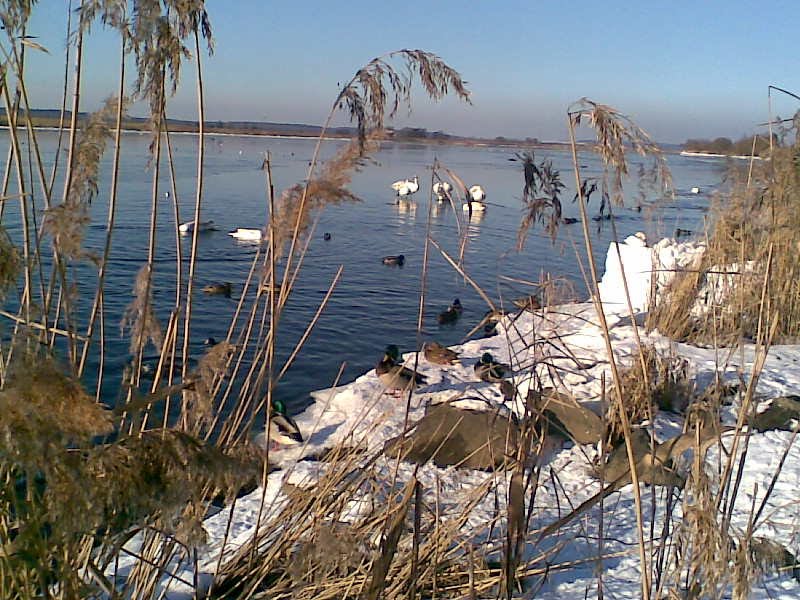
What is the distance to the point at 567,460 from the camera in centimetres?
477

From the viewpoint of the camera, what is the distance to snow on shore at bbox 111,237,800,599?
244cm

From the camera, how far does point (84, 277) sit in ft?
34.5

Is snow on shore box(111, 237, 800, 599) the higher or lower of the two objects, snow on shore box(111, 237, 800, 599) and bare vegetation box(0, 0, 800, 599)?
the lower

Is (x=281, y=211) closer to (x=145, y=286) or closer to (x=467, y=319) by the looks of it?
(x=145, y=286)

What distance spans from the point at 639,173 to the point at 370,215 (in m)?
20.9

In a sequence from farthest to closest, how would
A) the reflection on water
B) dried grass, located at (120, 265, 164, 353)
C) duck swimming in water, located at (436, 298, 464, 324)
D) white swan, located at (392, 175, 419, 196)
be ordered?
white swan, located at (392, 175, 419, 196)
the reflection on water
duck swimming in water, located at (436, 298, 464, 324)
dried grass, located at (120, 265, 164, 353)

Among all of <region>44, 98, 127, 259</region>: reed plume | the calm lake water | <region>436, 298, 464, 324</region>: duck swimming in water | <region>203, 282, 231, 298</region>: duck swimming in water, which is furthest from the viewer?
<region>203, 282, 231, 298</region>: duck swimming in water

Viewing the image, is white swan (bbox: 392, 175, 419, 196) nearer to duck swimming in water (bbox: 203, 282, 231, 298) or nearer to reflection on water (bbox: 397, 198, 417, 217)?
reflection on water (bbox: 397, 198, 417, 217)

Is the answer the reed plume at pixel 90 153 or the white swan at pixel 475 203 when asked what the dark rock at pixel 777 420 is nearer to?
the white swan at pixel 475 203

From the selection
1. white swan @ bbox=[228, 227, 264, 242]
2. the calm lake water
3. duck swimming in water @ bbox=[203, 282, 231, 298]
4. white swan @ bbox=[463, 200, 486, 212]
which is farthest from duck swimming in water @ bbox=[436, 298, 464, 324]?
white swan @ bbox=[228, 227, 264, 242]

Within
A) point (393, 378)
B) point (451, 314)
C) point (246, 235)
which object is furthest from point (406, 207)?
point (393, 378)

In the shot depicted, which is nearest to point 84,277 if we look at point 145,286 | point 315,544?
point 145,286

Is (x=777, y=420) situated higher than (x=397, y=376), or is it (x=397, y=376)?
(x=397, y=376)

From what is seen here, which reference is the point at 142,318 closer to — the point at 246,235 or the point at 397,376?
the point at 397,376
